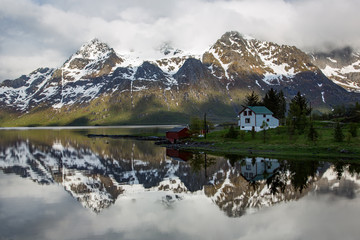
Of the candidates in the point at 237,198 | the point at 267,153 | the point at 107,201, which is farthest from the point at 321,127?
the point at 107,201

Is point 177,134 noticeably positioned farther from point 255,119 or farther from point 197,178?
point 197,178

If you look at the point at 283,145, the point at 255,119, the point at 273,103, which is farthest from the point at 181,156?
the point at 273,103

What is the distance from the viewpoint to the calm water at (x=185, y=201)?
27.2m

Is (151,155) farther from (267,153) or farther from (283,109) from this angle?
(283,109)

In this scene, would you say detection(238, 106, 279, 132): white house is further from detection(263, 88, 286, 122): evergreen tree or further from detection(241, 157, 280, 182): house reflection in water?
detection(241, 157, 280, 182): house reflection in water

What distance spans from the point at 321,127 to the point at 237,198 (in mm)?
65420

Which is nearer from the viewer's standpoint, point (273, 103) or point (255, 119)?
point (255, 119)

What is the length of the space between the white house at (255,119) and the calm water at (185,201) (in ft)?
120

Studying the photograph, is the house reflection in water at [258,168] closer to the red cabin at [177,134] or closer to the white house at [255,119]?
the white house at [255,119]

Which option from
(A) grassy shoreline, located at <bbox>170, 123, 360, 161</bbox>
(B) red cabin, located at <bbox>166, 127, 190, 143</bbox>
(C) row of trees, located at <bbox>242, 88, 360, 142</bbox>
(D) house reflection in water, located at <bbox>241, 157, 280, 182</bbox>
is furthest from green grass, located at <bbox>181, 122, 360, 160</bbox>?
(B) red cabin, located at <bbox>166, 127, 190, 143</bbox>

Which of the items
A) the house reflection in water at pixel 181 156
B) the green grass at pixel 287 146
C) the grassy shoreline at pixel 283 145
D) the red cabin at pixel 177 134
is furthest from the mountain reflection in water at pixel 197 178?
the red cabin at pixel 177 134

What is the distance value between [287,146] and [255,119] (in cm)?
2597

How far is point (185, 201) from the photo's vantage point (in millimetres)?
36938

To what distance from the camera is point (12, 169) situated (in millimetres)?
62031
